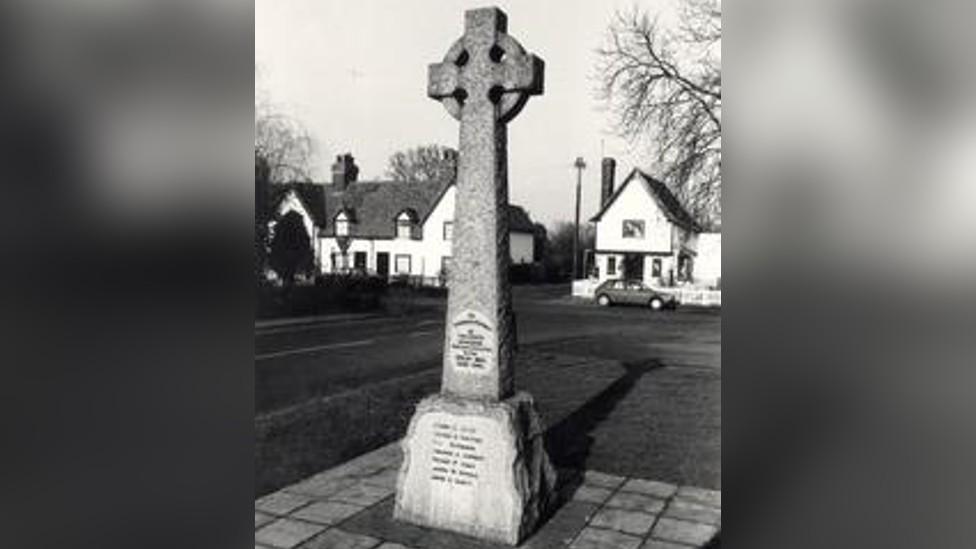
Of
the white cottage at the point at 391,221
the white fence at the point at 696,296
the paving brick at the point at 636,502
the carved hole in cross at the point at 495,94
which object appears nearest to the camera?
the carved hole in cross at the point at 495,94

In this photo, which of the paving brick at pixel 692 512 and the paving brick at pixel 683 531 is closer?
the paving brick at pixel 683 531

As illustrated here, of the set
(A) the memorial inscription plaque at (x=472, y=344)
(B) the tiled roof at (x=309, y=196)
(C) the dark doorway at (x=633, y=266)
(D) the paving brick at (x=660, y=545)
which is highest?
(B) the tiled roof at (x=309, y=196)

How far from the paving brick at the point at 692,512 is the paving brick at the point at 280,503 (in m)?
2.91

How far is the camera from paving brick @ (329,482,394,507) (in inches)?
241

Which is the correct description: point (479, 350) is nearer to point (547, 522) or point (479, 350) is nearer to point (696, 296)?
point (547, 522)

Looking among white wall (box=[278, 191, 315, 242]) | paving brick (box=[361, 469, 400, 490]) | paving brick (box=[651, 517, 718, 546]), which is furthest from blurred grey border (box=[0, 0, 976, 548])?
white wall (box=[278, 191, 315, 242])

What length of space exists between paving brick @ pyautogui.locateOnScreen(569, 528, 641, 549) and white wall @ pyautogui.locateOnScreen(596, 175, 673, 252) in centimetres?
3473

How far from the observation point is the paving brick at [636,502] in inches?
238

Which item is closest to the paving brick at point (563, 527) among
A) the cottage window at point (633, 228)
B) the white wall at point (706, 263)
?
the white wall at point (706, 263)

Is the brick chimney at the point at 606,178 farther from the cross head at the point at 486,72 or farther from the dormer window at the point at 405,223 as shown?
the cross head at the point at 486,72

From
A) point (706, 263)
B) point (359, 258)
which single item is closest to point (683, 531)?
point (706, 263)

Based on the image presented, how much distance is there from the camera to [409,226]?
41844 mm
